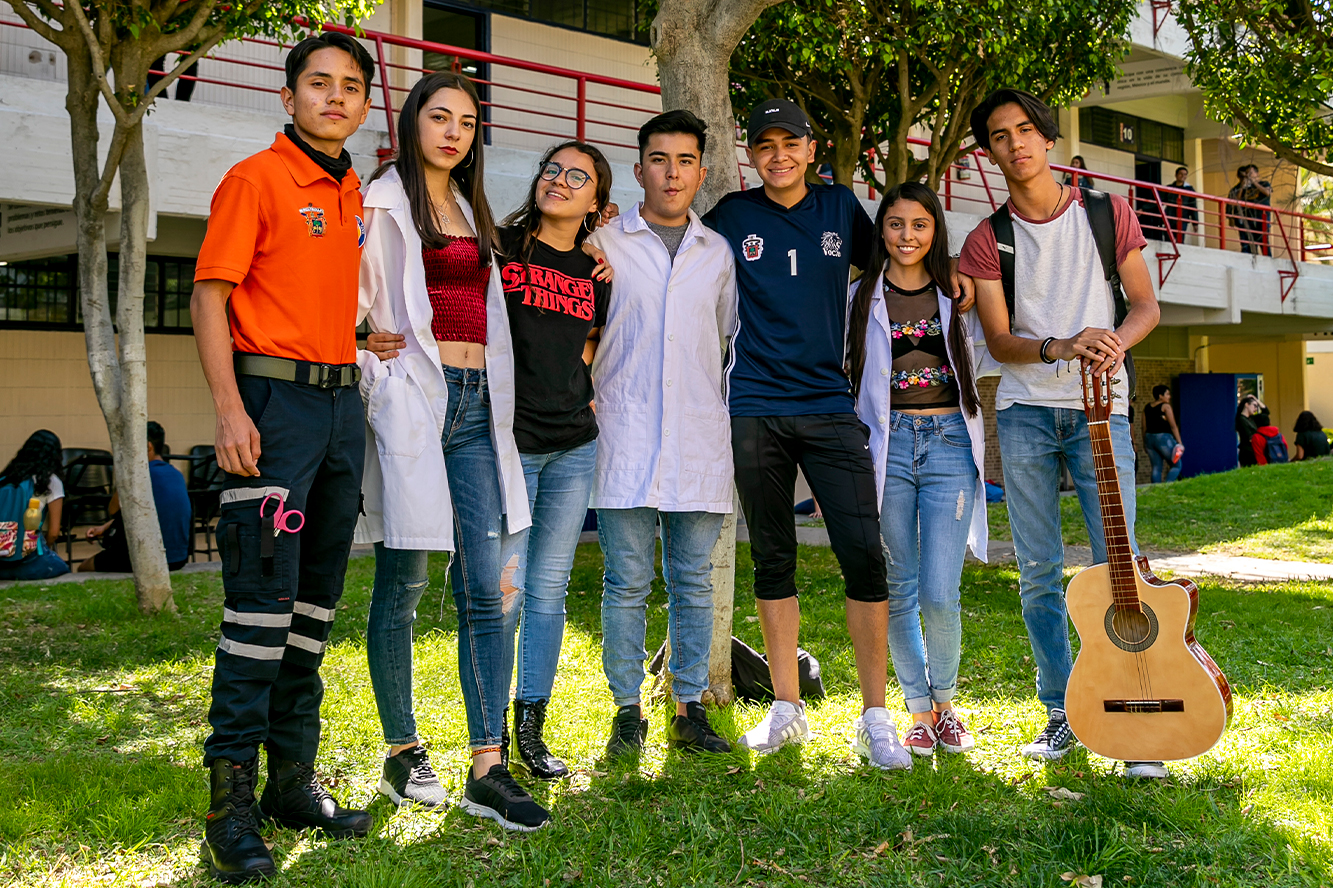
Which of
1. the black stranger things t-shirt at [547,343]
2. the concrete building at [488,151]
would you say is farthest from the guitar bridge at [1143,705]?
the concrete building at [488,151]

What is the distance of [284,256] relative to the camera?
10.5 feet

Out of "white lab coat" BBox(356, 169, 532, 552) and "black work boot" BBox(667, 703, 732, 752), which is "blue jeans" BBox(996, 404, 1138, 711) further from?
"white lab coat" BBox(356, 169, 532, 552)

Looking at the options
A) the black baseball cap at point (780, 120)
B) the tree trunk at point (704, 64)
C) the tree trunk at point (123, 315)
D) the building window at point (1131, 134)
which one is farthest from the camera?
the building window at point (1131, 134)

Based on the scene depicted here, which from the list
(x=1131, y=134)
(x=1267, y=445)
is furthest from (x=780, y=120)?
(x=1131, y=134)

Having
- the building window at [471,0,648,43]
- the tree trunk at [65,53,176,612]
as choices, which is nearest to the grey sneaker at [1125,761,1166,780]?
the tree trunk at [65,53,176,612]

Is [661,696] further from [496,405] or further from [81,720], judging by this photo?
[81,720]

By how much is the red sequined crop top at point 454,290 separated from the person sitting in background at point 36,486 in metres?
6.74

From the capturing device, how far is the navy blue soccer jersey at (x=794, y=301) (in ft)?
13.2

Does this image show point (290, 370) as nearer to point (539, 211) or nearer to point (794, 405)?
point (539, 211)

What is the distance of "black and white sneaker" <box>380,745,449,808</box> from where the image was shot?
11.9ft

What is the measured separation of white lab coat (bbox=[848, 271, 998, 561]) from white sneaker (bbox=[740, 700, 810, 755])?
889 mm

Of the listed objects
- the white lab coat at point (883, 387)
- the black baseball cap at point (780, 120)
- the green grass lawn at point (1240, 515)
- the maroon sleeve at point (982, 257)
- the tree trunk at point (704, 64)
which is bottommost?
the green grass lawn at point (1240, 515)

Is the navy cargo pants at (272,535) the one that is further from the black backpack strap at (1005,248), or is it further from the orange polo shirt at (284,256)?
the black backpack strap at (1005,248)

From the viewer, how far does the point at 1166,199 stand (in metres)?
24.4
